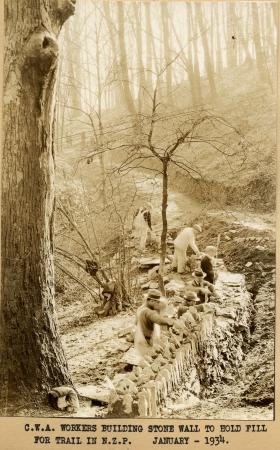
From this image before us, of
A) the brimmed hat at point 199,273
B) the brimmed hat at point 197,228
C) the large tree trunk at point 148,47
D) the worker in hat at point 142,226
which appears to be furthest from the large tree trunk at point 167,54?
the brimmed hat at point 199,273

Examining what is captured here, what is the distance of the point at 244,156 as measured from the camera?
5.97 meters

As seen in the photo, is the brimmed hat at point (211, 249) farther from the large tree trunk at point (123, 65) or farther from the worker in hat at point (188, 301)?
the large tree trunk at point (123, 65)

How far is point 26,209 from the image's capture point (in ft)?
18.1

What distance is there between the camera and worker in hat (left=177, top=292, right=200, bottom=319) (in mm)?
5777

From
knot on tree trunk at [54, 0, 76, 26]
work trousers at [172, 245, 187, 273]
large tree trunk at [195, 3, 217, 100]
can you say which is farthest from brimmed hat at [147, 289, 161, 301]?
knot on tree trunk at [54, 0, 76, 26]

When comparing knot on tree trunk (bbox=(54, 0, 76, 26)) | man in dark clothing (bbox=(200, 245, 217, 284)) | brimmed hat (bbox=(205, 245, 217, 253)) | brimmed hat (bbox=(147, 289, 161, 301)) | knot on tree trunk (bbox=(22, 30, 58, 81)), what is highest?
knot on tree trunk (bbox=(54, 0, 76, 26))

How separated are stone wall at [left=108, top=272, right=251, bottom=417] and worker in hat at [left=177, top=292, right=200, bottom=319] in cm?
5

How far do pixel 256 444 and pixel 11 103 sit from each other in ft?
11.9

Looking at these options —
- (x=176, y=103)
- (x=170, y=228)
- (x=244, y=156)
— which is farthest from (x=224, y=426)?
(x=176, y=103)

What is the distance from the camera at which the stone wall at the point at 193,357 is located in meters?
5.41

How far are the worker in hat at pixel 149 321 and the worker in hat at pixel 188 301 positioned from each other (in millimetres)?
181

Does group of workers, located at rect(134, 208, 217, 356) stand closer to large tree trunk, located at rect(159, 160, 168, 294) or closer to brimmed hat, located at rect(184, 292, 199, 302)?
brimmed hat, located at rect(184, 292, 199, 302)

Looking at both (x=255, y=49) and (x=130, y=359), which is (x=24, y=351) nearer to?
(x=130, y=359)

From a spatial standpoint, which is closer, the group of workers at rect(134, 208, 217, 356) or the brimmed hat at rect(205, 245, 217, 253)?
the group of workers at rect(134, 208, 217, 356)
